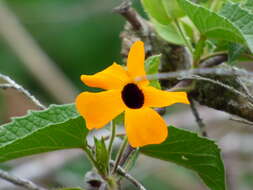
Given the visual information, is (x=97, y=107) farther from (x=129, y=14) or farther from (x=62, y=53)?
(x=62, y=53)

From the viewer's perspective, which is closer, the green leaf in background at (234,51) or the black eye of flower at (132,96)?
the black eye of flower at (132,96)

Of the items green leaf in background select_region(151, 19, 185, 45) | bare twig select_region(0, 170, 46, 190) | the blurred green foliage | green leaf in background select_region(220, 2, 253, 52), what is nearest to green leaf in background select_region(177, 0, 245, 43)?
green leaf in background select_region(220, 2, 253, 52)

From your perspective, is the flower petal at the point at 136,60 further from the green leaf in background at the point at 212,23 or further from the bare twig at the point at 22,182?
the bare twig at the point at 22,182

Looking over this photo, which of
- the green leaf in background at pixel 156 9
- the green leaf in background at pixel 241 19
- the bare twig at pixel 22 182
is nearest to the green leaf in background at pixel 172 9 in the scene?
the green leaf in background at pixel 156 9

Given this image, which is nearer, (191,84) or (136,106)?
(136,106)

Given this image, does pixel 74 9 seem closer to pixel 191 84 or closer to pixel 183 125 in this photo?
pixel 183 125

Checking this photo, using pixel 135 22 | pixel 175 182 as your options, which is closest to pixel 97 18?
pixel 175 182

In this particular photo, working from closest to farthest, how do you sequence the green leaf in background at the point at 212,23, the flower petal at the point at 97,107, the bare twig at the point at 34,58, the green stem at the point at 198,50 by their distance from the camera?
the flower petal at the point at 97,107
the green leaf in background at the point at 212,23
the green stem at the point at 198,50
the bare twig at the point at 34,58
